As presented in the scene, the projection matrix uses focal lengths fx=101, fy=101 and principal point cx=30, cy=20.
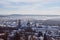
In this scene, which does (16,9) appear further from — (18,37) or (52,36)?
(52,36)

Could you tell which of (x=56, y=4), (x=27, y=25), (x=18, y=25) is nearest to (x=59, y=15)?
(x=56, y=4)

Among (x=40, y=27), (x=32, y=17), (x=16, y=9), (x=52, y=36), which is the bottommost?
(x=52, y=36)

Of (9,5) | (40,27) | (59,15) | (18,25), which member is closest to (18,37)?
(18,25)

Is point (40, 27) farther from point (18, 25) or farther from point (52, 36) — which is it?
point (18, 25)

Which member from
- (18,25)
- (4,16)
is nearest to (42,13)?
(18,25)

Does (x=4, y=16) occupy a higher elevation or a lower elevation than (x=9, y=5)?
lower

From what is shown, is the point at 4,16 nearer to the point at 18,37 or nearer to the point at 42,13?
the point at 18,37

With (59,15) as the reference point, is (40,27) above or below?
below
